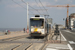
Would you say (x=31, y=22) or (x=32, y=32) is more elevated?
(x=31, y=22)

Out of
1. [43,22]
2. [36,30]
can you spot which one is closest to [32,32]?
[36,30]

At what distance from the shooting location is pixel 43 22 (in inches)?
875

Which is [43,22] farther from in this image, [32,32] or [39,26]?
[32,32]

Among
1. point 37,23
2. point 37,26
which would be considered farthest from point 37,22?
point 37,26

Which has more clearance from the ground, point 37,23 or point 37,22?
point 37,22

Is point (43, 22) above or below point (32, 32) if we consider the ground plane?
above

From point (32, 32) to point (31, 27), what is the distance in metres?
0.75

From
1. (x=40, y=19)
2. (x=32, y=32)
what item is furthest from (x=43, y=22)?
(x=32, y=32)

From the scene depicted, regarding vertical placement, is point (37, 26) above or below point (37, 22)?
below

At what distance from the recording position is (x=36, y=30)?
22.3 m

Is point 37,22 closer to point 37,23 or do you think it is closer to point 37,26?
point 37,23

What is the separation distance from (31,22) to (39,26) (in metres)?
1.32

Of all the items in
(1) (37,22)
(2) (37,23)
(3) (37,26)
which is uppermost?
(1) (37,22)

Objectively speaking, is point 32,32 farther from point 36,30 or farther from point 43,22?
point 43,22
